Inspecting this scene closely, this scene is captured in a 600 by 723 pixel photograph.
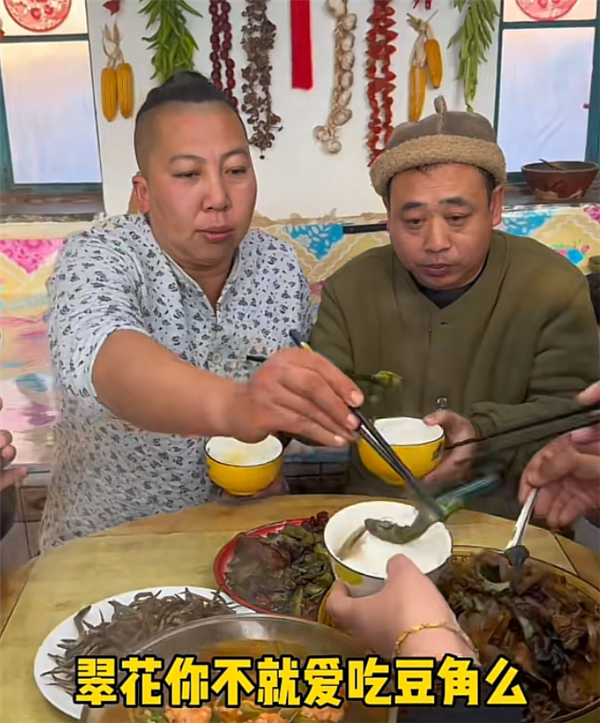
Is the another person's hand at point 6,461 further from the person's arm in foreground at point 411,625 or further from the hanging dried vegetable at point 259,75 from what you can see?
the hanging dried vegetable at point 259,75

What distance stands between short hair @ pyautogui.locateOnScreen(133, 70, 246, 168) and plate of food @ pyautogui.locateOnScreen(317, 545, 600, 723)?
0.51 metres

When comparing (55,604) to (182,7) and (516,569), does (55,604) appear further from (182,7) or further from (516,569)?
(182,7)

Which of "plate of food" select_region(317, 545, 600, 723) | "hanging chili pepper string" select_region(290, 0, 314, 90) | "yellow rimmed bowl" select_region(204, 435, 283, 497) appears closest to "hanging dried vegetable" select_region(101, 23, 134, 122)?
"hanging chili pepper string" select_region(290, 0, 314, 90)

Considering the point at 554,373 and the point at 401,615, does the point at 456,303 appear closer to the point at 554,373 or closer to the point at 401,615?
the point at 554,373

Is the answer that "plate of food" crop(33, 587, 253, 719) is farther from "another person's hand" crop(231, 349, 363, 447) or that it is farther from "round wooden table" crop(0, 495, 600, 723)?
"another person's hand" crop(231, 349, 363, 447)

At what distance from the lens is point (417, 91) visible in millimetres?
1034

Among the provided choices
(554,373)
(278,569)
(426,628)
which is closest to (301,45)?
(554,373)

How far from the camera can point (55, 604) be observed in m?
0.63

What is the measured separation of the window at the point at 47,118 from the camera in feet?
3.07

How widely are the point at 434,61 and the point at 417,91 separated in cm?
4

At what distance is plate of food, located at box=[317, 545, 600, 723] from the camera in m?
0.51

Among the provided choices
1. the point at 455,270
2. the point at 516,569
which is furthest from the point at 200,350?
the point at 516,569

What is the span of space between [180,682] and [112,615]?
14 centimetres

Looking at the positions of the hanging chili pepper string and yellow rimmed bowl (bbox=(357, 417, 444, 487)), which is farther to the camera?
the hanging chili pepper string
